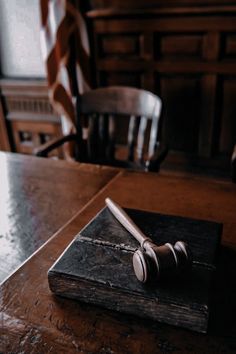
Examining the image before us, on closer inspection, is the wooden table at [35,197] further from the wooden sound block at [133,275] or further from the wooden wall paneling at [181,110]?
the wooden wall paneling at [181,110]

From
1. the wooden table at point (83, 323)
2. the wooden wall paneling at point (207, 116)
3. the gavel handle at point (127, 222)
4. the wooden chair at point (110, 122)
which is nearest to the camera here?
the wooden table at point (83, 323)

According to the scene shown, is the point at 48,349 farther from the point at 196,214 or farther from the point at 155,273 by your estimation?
the point at 196,214

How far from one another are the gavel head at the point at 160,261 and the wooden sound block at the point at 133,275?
0.02 m

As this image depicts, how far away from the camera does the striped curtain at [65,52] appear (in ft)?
7.65

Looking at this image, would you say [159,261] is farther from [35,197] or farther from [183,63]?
[183,63]

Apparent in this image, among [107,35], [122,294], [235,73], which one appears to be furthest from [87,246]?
[107,35]

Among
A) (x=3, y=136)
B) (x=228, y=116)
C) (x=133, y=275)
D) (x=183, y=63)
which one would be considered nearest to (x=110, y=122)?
(x=183, y=63)

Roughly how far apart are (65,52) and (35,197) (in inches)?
63.4

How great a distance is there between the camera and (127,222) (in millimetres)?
773

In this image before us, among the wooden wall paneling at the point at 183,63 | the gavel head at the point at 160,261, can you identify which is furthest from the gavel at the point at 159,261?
the wooden wall paneling at the point at 183,63

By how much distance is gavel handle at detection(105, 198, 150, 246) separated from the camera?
0.72 metres

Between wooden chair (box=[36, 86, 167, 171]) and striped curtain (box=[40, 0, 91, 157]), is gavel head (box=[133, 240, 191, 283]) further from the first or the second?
striped curtain (box=[40, 0, 91, 157])

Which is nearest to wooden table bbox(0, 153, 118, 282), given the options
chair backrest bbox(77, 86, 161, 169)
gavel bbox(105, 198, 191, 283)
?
gavel bbox(105, 198, 191, 283)

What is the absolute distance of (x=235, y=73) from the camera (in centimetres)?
212
